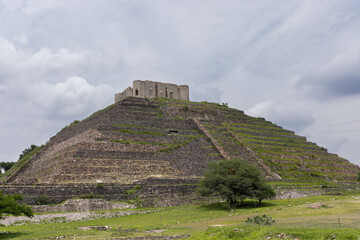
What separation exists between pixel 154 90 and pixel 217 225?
5880 centimetres

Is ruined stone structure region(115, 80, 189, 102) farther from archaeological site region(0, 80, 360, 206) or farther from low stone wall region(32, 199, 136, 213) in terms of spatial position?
low stone wall region(32, 199, 136, 213)

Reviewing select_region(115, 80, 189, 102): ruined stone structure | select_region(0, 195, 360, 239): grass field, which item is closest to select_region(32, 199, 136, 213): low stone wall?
select_region(0, 195, 360, 239): grass field

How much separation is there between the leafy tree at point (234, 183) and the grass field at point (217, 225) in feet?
4.19

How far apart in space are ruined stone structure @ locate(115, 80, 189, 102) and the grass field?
43.4 meters

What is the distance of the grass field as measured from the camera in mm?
17800

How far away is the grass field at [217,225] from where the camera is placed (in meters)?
17.8

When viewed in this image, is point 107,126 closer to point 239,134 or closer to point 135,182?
point 135,182

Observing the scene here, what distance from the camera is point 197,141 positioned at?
198 feet

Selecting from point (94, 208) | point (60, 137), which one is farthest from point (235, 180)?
point (60, 137)

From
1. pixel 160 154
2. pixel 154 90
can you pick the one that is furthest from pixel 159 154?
pixel 154 90

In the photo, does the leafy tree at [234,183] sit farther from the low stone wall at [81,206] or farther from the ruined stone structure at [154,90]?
the ruined stone structure at [154,90]

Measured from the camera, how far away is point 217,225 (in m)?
25.0

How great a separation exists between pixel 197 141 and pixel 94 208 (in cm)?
2638

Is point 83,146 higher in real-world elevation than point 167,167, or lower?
higher
